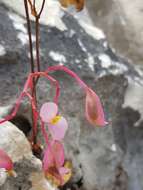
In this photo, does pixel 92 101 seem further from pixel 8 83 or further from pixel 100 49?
pixel 100 49

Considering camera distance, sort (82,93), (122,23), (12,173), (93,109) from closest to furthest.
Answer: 1. (93,109)
2. (12,173)
3. (82,93)
4. (122,23)

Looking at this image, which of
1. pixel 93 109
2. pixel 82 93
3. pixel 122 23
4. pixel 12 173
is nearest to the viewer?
pixel 93 109

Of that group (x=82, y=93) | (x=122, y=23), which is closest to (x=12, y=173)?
(x=82, y=93)

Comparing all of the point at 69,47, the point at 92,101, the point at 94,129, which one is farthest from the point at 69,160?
the point at 92,101

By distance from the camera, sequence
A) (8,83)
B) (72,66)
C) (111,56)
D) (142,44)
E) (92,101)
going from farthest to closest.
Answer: (142,44) < (111,56) < (72,66) < (8,83) < (92,101)

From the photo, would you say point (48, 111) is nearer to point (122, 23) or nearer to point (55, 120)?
point (55, 120)
